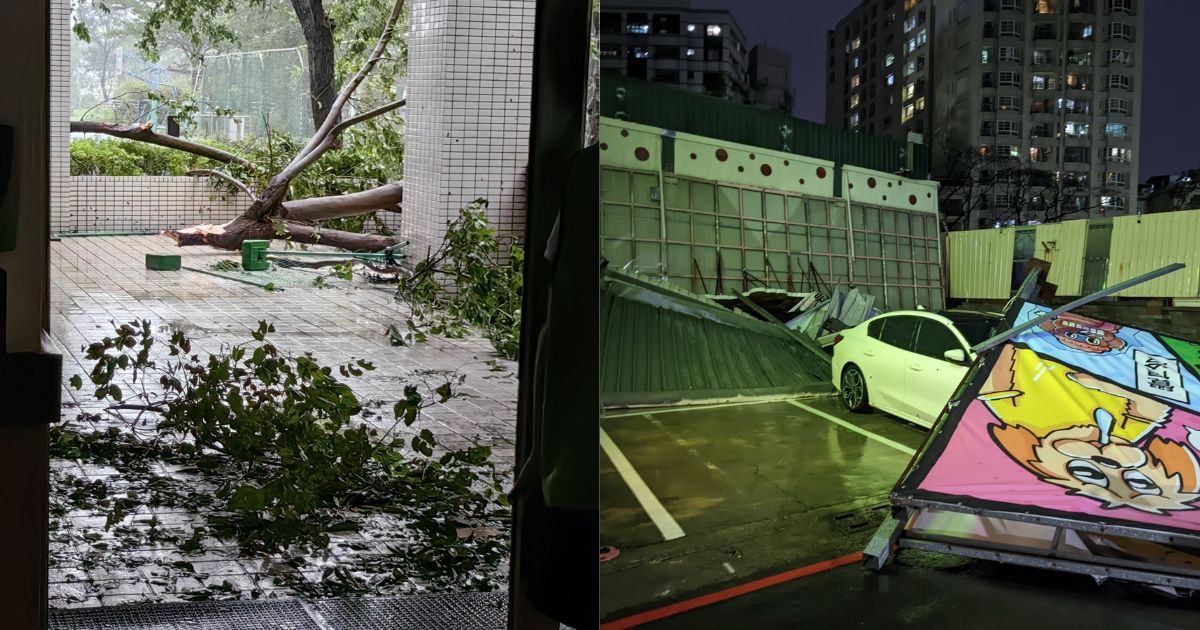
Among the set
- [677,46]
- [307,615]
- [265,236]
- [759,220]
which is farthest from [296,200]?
[759,220]

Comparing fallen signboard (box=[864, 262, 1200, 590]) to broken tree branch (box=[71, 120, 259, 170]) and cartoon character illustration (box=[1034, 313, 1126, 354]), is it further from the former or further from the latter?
broken tree branch (box=[71, 120, 259, 170])

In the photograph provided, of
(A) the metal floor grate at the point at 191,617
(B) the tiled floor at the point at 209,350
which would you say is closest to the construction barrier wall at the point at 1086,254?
(A) the metal floor grate at the point at 191,617

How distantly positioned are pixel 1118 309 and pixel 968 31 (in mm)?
437

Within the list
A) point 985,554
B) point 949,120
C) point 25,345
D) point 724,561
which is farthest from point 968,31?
point 25,345

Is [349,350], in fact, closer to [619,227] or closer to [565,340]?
[565,340]

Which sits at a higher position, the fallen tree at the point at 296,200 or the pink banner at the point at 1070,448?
the fallen tree at the point at 296,200

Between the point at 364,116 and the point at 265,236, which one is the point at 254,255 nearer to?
the point at 265,236

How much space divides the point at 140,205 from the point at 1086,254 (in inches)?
105

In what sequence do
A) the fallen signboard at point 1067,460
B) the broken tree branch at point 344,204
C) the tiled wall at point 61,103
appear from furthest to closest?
1. the broken tree branch at point 344,204
2. the tiled wall at point 61,103
3. the fallen signboard at point 1067,460

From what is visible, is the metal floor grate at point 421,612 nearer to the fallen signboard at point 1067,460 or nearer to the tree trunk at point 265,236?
the tree trunk at point 265,236

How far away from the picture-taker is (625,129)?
1.31 m

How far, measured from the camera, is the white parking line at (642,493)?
1.33m

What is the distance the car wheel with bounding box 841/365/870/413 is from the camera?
4.12ft

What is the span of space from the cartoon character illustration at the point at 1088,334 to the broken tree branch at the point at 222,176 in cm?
255
